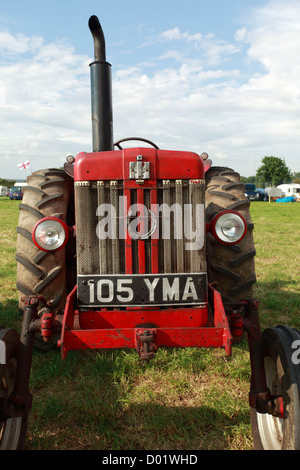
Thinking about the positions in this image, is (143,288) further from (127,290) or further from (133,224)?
(133,224)

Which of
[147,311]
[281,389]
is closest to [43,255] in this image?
[147,311]

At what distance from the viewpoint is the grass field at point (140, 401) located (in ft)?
7.35

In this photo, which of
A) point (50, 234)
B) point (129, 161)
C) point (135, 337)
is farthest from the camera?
point (50, 234)

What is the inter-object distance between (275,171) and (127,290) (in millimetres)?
73032

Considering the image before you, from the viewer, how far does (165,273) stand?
8.14ft

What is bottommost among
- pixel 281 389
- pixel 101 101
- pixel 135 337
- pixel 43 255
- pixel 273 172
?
pixel 281 389

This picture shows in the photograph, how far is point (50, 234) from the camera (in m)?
2.55

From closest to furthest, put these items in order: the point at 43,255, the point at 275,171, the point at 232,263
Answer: the point at 43,255, the point at 232,263, the point at 275,171

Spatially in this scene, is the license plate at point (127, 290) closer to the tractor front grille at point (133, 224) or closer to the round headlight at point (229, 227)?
the tractor front grille at point (133, 224)

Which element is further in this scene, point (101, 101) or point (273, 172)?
point (273, 172)

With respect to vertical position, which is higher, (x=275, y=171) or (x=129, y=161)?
(x=275, y=171)

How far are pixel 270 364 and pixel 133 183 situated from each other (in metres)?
1.39

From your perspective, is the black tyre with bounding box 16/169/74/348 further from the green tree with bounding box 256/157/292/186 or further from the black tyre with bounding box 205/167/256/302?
the green tree with bounding box 256/157/292/186

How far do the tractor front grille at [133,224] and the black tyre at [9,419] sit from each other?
1.97ft
